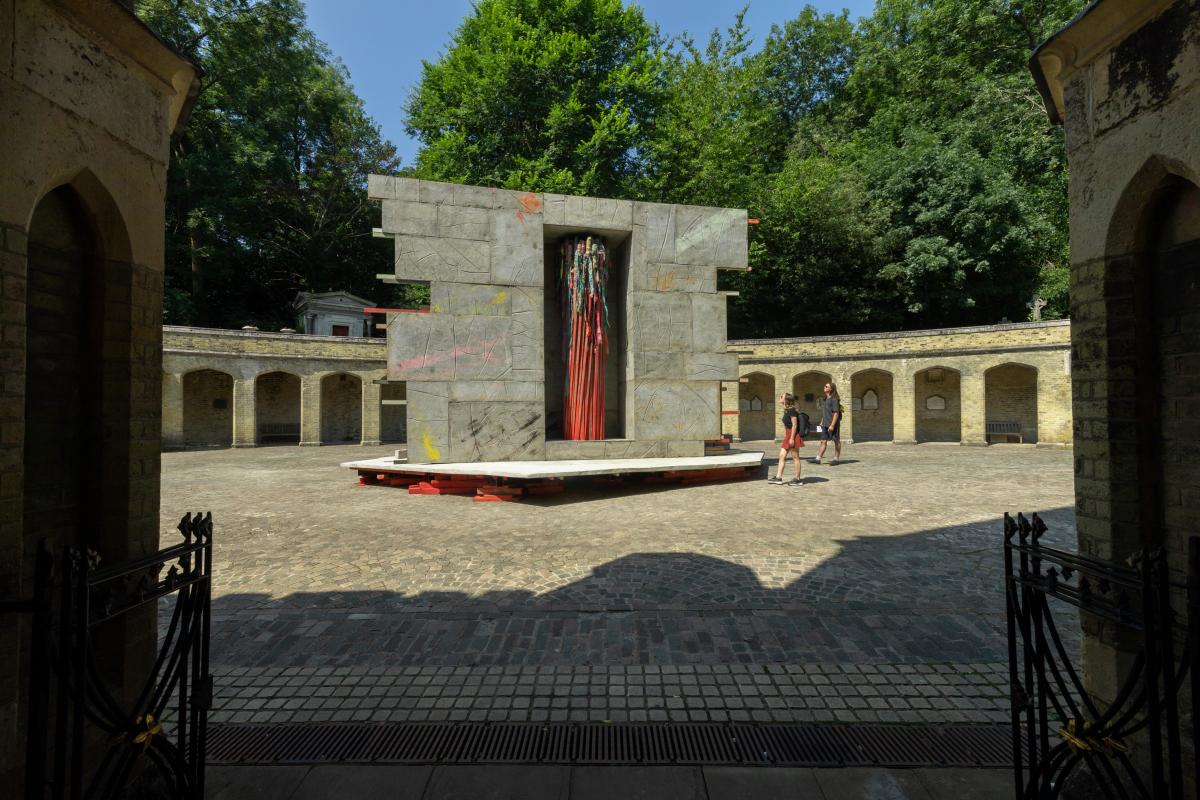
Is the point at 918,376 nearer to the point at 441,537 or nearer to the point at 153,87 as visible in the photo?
the point at 441,537

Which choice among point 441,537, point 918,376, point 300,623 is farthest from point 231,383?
point 918,376

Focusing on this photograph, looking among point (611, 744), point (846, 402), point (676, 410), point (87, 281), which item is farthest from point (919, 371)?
point (87, 281)

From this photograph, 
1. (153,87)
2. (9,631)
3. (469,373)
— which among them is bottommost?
(9,631)

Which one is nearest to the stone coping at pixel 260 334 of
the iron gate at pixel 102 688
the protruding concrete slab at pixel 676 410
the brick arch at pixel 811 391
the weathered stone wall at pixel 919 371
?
the protruding concrete slab at pixel 676 410

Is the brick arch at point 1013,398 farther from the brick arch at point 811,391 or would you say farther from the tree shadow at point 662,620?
the tree shadow at point 662,620

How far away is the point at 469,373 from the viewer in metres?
10.2

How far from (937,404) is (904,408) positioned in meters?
2.39

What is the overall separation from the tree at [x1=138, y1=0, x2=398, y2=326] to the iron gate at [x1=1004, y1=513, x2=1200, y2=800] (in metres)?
32.1

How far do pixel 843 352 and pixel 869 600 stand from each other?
64.6 ft

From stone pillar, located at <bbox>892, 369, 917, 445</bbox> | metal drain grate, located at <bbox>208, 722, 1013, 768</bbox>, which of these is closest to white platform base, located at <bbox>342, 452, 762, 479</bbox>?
metal drain grate, located at <bbox>208, 722, 1013, 768</bbox>

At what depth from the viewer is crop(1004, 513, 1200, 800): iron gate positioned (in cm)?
167

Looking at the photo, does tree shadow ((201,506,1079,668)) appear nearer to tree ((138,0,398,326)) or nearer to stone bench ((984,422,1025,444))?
stone bench ((984,422,1025,444))

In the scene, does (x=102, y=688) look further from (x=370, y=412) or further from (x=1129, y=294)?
(x=370, y=412)

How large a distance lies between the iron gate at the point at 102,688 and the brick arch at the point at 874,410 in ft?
80.9
